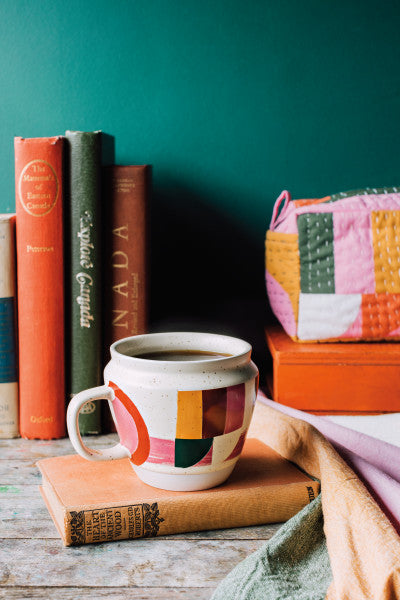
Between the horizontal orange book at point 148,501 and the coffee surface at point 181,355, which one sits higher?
the coffee surface at point 181,355

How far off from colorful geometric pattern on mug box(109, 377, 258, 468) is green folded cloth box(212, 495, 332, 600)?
0.25 feet

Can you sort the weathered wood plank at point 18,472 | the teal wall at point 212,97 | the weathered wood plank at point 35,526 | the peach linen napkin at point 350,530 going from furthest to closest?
1. the teal wall at point 212,97
2. the weathered wood plank at point 18,472
3. the weathered wood plank at point 35,526
4. the peach linen napkin at point 350,530

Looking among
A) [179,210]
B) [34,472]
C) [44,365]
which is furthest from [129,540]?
[179,210]

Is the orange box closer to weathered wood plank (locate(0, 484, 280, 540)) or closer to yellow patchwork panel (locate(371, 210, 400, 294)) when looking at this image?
yellow patchwork panel (locate(371, 210, 400, 294))

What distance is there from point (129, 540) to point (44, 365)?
285 mm

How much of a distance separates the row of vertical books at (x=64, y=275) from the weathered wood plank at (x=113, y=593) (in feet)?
1.01

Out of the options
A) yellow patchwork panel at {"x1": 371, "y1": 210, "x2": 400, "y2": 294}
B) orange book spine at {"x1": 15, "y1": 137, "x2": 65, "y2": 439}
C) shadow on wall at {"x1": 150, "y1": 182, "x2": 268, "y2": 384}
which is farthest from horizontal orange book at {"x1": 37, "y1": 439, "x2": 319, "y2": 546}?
shadow on wall at {"x1": 150, "y1": 182, "x2": 268, "y2": 384}

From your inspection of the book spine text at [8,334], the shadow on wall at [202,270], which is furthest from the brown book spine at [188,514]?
the shadow on wall at [202,270]

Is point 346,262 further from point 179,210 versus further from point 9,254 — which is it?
point 9,254

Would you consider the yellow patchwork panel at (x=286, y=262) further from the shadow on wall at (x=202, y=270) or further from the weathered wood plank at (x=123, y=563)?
the weathered wood plank at (x=123, y=563)

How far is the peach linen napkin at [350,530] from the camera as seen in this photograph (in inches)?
14.2

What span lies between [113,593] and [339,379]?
1.28 ft

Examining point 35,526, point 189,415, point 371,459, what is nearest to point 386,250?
point 371,459

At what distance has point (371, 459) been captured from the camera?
1.83 feet
